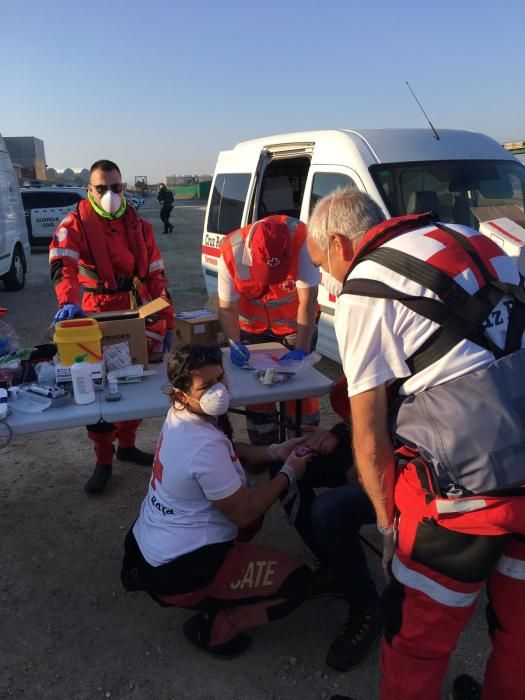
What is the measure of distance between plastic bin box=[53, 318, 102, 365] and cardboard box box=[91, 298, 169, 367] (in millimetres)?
122

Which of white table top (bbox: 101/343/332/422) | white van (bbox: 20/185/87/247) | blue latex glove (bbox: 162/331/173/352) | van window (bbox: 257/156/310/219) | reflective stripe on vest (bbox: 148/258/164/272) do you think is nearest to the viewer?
white table top (bbox: 101/343/332/422)

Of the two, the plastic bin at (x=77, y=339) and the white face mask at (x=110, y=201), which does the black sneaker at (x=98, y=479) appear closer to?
the plastic bin at (x=77, y=339)

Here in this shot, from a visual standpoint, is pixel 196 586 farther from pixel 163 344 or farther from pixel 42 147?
pixel 42 147

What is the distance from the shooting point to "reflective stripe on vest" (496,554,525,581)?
4.96ft

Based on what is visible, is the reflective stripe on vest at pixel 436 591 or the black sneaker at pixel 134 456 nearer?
the reflective stripe on vest at pixel 436 591

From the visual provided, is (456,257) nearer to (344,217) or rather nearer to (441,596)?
(344,217)

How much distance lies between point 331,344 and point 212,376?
291 cm

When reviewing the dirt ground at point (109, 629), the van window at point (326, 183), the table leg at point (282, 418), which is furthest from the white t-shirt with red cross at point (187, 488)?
the van window at point (326, 183)

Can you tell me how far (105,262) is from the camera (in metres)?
3.52

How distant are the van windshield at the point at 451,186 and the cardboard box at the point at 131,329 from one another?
2.20 m

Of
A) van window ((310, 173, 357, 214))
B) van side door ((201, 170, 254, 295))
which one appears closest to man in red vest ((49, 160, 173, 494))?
van window ((310, 173, 357, 214))

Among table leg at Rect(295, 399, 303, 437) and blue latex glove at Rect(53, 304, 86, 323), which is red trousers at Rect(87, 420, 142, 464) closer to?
blue latex glove at Rect(53, 304, 86, 323)

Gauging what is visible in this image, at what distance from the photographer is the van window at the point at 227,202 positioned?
5.90m

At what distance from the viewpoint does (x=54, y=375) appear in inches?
108
